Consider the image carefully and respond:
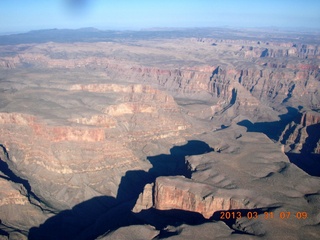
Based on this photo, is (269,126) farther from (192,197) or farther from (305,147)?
(192,197)

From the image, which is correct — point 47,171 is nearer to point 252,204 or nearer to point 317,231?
point 252,204

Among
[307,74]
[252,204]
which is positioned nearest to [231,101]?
[307,74]

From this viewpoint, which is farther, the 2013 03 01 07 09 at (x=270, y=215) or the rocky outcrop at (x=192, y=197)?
the rocky outcrop at (x=192, y=197)

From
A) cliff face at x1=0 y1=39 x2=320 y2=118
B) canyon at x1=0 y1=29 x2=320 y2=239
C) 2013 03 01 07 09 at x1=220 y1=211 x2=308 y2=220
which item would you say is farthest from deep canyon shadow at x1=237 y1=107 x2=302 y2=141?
2013 03 01 07 09 at x1=220 y1=211 x2=308 y2=220

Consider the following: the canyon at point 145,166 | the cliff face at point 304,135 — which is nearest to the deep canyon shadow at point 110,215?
the canyon at point 145,166

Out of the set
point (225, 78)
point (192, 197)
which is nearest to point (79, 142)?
point (192, 197)

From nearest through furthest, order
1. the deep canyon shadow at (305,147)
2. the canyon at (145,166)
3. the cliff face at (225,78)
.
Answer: the canyon at (145,166), the deep canyon shadow at (305,147), the cliff face at (225,78)

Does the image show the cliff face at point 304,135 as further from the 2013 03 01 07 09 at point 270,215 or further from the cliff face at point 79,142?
the 2013 03 01 07 09 at point 270,215

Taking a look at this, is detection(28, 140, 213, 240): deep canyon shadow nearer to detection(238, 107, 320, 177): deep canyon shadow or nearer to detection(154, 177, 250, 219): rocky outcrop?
detection(154, 177, 250, 219): rocky outcrop
